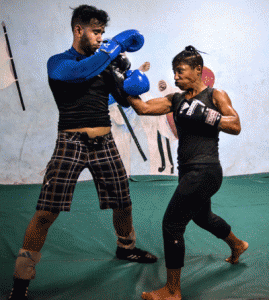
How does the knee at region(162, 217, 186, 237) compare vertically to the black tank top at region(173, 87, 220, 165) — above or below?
below

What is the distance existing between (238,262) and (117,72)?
124 centimetres

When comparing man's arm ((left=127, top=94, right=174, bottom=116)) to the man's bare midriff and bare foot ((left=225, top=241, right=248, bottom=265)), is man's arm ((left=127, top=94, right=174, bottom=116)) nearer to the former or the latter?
the man's bare midriff

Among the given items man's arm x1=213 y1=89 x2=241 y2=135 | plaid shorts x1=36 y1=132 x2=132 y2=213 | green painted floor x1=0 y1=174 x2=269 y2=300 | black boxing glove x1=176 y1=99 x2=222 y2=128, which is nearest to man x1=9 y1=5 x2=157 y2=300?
plaid shorts x1=36 y1=132 x2=132 y2=213

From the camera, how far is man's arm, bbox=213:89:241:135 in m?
1.38

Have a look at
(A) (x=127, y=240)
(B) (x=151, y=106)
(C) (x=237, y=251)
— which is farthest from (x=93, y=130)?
(C) (x=237, y=251)

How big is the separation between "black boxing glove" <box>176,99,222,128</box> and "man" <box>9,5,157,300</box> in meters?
0.32

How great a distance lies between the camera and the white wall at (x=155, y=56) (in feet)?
13.9

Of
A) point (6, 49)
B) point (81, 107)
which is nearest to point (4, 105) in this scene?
point (6, 49)

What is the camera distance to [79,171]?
159 cm

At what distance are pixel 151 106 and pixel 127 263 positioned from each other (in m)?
0.90

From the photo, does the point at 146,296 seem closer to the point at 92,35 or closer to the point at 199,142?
the point at 199,142

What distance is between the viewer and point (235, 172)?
465 cm

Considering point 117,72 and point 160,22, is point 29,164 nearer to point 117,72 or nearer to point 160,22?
point 160,22

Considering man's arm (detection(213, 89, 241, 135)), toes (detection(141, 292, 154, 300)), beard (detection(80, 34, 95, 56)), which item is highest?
beard (detection(80, 34, 95, 56))
